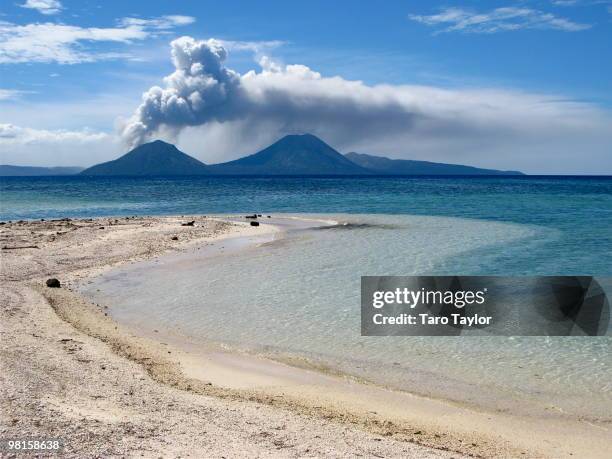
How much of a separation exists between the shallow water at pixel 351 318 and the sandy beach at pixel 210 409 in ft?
3.60

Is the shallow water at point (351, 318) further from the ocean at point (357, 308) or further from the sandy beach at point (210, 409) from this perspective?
the sandy beach at point (210, 409)

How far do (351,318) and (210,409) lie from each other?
8.66 meters

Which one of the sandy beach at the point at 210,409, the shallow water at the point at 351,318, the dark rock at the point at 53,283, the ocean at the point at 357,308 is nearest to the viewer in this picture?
the sandy beach at the point at 210,409

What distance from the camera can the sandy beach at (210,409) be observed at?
9359mm

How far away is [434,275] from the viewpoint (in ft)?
84.1

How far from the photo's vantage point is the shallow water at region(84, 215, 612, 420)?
1328 centimetres

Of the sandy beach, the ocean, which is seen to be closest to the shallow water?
the ocean

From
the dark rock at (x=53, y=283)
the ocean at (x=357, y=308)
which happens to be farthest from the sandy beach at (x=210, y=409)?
the dark rock at (x=53, y=283)

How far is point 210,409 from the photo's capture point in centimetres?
1090

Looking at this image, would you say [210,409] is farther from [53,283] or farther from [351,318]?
[53,283]

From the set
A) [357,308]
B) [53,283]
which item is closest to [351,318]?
[357,308]

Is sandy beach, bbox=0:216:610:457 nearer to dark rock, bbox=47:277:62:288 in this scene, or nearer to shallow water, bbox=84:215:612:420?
shallow water, bbox=84:215:612:420

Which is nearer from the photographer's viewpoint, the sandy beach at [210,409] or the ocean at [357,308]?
the sandy beach at [210,409]

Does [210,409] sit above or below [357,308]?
below
